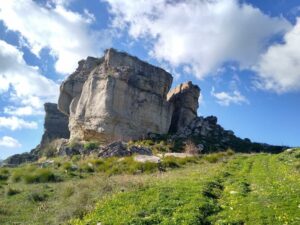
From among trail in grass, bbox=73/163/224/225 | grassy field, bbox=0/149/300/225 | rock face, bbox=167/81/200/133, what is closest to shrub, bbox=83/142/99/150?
rock face, bbox=167/81/200/133

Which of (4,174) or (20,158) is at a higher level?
(20,158)

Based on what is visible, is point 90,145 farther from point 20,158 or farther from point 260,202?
point 260,202

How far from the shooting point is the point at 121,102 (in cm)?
8044

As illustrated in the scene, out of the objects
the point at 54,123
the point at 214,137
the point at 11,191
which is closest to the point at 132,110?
the point at 214,137

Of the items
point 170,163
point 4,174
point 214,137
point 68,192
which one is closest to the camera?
point 68,192

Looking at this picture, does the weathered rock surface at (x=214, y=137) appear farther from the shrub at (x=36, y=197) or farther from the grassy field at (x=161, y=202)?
the shrub at (x=36, y=197)

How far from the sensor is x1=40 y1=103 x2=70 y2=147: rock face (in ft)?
409

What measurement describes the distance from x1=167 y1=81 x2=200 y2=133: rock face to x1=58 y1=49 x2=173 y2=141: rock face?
16.0ft

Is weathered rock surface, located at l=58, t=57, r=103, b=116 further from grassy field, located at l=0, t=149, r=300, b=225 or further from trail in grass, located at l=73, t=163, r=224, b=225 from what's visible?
trail in grass, located at l=73, t=163, r=224, b=225

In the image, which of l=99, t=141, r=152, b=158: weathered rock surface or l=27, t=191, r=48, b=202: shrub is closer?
l=27, t=191, r=48, b=202: shrub

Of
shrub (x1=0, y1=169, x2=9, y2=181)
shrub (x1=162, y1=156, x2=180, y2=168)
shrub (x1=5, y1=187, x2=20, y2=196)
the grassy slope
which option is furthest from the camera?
A: shrub (x1=162, y1=156, x2=180, y2=168)

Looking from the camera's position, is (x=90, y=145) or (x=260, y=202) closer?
(x=260, y=202)

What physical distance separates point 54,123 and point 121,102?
53032 millimetres

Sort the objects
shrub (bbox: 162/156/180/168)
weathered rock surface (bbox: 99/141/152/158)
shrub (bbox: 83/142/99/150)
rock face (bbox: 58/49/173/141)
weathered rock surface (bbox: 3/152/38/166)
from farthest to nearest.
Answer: weathered rock surface (bbox: 3/152/38/166), rock face (bbox: 58/49/173/141), shrub (bbox: 83/142/99/150), weathered rock surface (bbox: 99/141/152/158), shrub (bbox: 162/156/180/168)
